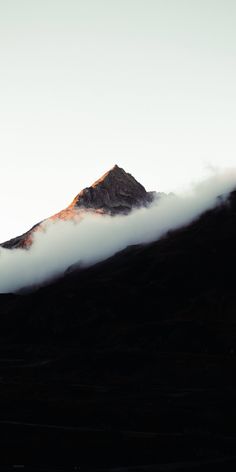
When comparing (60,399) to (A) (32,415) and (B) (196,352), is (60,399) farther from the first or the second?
(B) (196,352)

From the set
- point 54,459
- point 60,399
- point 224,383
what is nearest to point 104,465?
point 54,459

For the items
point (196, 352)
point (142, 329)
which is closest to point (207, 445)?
point (196, 352)

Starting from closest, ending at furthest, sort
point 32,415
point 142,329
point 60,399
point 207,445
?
point 207,445, point 32,415, point 60,399, point 142,329

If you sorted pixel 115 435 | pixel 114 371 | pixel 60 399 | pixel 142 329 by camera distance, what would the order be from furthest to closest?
1. pixel 142 329
2. pixel 114 371
3. pixel 60 399
4. pixel 115 435

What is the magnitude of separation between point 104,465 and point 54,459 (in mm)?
7477

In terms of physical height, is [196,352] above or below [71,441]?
below

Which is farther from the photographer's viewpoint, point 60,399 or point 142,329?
point 142,329

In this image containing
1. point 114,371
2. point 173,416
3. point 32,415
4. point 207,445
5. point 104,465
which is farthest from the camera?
point 114,371

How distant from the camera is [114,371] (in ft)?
525

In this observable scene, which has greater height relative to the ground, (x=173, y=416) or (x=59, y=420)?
(x=59, y=420)

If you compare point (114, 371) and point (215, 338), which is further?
point (215, 338)

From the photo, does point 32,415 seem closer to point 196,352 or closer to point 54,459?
point 54,459

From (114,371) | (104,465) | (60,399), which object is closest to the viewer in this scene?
(104,465)

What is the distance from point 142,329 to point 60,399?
77.6 meters
